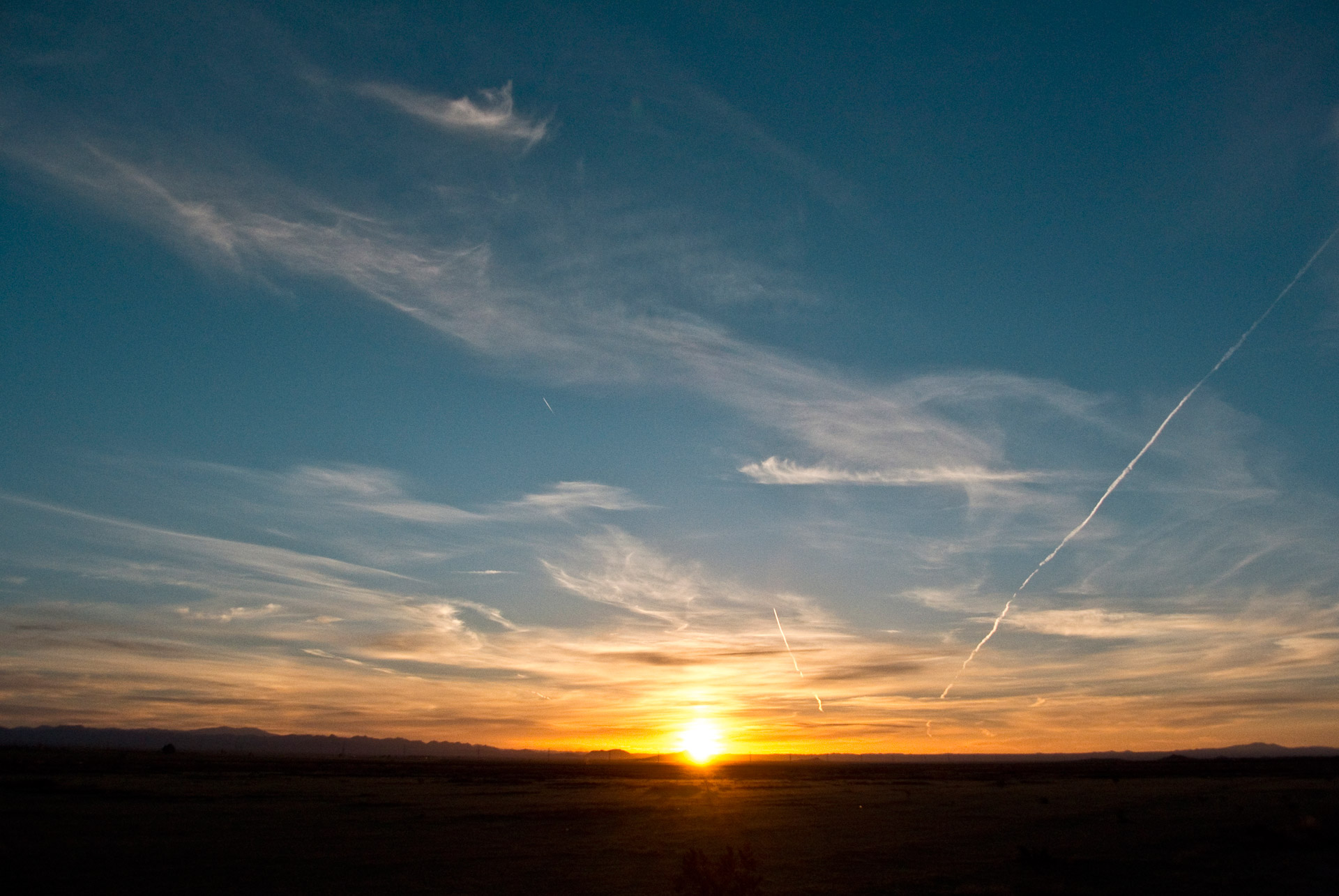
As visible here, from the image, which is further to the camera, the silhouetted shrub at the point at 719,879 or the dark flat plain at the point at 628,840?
the dark flat plain at the point at 628,840

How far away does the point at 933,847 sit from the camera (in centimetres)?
2911

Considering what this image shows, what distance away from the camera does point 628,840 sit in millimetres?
31125

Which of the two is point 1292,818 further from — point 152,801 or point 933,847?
point 152,801

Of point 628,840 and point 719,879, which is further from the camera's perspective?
point 628,840

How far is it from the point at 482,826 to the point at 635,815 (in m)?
9.99

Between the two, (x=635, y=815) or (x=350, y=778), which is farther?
(x=350, y=778)

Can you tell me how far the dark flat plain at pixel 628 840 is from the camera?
21625 mm

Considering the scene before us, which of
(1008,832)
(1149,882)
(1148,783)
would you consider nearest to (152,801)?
(1008,832)

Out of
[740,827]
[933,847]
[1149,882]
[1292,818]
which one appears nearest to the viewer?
[1149,882]

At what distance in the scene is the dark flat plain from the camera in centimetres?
2162

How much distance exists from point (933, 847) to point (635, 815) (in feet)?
59.0

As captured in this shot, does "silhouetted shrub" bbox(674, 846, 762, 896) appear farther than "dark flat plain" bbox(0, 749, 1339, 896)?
No

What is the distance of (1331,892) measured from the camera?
20.4 m

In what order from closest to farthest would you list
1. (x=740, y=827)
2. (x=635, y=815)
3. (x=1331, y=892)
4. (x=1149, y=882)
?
(x=1331, y=892) < (x=1149, y=882) < (x=740, y=827) < (x=635, y=815)
